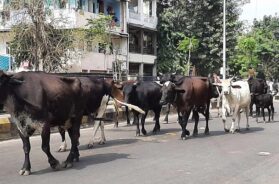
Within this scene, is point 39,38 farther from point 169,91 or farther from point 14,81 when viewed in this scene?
point 14,81

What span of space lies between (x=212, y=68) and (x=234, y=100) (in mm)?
28917

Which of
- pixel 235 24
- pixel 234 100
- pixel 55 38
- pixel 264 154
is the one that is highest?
pixel 235 24

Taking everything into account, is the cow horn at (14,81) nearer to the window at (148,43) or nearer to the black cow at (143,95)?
the black cow at (143,95)

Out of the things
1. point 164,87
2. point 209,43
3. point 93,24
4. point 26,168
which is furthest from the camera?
point 209,43

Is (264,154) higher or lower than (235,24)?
lower

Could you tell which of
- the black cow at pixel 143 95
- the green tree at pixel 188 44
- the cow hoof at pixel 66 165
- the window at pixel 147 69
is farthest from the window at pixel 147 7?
the cow hoof at pixel 66 165

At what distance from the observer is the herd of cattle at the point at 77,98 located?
8.82 meters

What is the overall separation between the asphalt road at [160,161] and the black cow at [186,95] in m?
0.77

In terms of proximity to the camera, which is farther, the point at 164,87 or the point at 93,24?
the point at 93,24

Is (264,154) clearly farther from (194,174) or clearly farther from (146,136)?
(146,136)

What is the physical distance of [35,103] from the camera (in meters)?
8.83

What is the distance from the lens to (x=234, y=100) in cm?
1580

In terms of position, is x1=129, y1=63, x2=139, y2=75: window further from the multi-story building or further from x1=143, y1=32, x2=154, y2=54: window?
x1=143, y1=32, x2=154, y2=54: window

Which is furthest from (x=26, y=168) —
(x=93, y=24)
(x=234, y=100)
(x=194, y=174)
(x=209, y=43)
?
(x=209, y=43)
